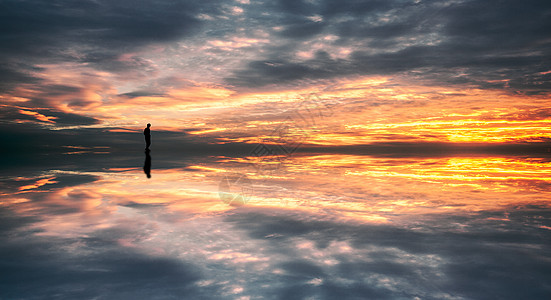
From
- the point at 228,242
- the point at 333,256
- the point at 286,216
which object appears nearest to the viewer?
the point at 333,256

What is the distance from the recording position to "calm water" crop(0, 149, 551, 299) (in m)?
2.86

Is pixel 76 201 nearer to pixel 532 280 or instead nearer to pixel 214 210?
pixel 214 210

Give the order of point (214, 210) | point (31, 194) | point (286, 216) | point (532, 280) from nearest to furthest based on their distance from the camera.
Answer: point (532, 280) → point (286, 216) → point (214, 210) → point (31, 194)

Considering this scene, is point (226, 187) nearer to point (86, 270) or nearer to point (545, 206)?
point (86, 270)

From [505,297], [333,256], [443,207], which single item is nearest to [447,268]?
[505,297]

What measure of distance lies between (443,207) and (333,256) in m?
3.31

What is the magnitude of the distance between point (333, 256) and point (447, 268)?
1077 millimetres

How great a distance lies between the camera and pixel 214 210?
18.6 feet

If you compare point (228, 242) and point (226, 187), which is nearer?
point (228, 242)

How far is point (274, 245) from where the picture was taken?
12.9ft

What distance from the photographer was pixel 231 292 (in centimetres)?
277

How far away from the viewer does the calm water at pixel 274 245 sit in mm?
2863

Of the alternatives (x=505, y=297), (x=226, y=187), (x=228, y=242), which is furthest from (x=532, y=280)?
(x=226, y=187)

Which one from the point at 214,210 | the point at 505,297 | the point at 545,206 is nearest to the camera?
the point at 505,297
